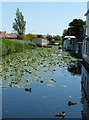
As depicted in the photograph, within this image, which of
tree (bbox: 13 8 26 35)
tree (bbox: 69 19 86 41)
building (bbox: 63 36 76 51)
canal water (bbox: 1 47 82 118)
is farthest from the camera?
tree (bbox: 13 8 26 35)

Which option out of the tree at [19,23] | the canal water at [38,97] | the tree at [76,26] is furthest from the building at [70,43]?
the canal water at [38,97]

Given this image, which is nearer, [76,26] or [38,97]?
[38,97]

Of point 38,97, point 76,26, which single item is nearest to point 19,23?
point 76,26

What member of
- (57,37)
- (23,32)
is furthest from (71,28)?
(57,37)

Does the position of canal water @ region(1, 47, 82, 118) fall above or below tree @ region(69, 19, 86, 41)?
below

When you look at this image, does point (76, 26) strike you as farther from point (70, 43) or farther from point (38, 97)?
point (38, 97)

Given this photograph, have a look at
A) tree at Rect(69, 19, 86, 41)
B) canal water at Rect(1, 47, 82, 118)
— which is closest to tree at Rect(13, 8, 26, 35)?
tree at Rect(69, 19, 86, 41)

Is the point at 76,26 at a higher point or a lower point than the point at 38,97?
higher

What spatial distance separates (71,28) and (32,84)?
52.3 meters

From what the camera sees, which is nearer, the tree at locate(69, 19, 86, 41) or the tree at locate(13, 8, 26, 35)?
the tree at locate(69, 19, 86, 41)

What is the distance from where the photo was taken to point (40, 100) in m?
10.5

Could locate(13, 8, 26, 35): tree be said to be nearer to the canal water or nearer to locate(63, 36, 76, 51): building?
locate(63, 36, 76, 51): building

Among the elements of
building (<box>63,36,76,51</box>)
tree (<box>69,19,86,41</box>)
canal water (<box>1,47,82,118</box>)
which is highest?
tree (<box>69,19,86,41</box>)

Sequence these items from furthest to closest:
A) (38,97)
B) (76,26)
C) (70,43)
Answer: (76,26) < (70,43) < (38,97)
